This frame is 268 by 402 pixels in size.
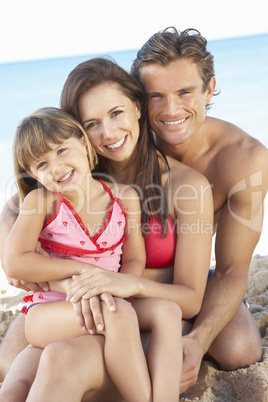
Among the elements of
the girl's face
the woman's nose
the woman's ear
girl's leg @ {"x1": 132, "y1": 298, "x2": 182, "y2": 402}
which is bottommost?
girl's leg @ {"x1": 132, "y1": 298, "x2": 182, "y2": 402}

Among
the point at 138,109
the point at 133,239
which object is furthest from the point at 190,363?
the point at 138,109

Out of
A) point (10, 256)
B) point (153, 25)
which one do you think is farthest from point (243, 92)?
point (153, 25)

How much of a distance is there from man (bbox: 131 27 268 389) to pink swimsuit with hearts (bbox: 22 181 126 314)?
59cm

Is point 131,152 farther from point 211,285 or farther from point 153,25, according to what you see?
point 153,25

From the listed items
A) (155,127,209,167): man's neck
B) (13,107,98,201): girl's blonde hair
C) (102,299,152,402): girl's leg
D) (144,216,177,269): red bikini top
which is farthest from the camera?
(155,127,209,167): man's neck

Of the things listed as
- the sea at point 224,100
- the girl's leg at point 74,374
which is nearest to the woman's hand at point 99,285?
the girl's leg at point 74,374

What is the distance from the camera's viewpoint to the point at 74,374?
72.1 inches

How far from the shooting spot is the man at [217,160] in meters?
2.58

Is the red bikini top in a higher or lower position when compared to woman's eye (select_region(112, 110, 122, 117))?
lower

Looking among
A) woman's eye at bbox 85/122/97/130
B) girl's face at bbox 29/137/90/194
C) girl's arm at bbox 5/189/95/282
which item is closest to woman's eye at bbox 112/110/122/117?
woman's eye at bbox 85/122/97/130

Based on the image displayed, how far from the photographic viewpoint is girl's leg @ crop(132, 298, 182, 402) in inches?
72.2

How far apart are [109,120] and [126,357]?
3.85 ft

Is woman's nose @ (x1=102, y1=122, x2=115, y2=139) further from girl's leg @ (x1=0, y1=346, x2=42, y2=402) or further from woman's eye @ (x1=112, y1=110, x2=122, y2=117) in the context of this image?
girl's leg @ (x1=0, y1=346, x2=42, y2=402)

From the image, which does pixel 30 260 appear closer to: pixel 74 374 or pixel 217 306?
pixel 74 374
